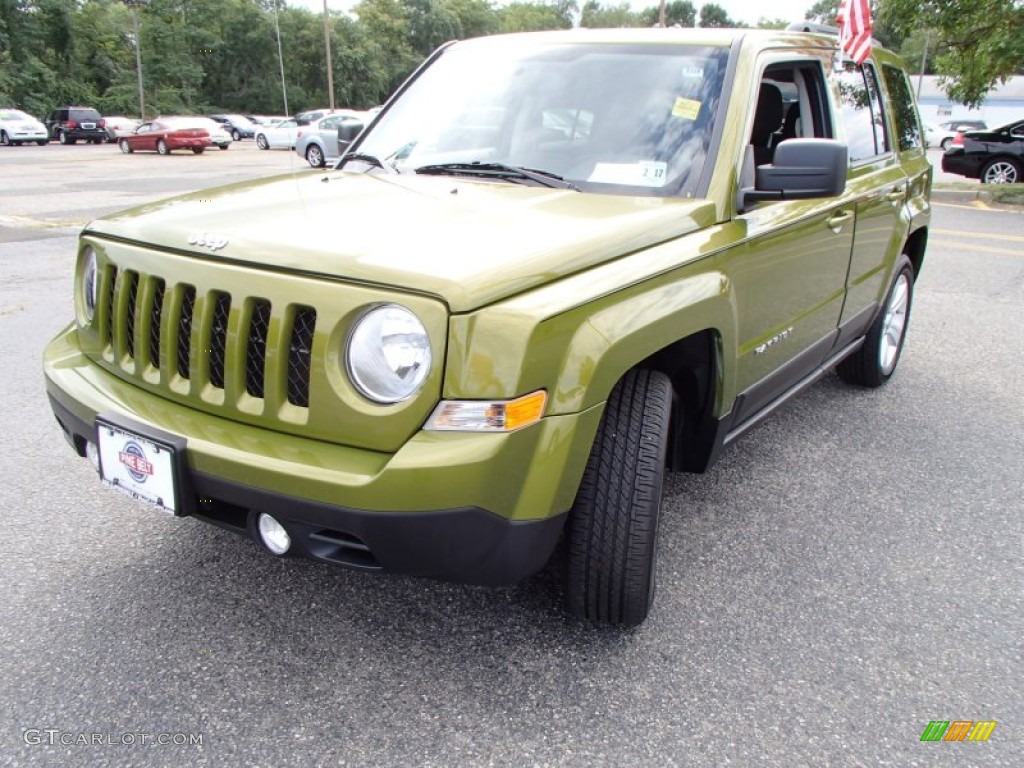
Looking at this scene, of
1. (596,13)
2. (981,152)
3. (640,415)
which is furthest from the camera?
(596,13)

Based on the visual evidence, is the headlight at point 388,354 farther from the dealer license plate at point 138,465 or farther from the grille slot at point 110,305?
the grille slot at point 110,305

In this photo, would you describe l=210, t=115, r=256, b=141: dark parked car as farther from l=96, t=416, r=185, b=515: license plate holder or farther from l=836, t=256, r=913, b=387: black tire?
l=96, t=416, r=185, b=515: license plate holder

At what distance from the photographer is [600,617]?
2.32m

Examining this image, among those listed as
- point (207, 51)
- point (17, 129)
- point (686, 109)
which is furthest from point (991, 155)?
point (207, 51)

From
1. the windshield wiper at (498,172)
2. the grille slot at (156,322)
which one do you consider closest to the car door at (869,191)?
the windshield wiper at (498,172)

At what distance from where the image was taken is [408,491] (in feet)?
5.97

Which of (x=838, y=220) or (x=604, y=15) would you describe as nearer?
(x=838, y=220)

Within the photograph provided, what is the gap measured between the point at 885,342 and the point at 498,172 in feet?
9.39

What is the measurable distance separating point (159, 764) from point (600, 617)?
1.17 metres

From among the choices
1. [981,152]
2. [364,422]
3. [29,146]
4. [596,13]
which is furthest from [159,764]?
[596,13]

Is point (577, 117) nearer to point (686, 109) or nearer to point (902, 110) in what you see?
point (686, 109)

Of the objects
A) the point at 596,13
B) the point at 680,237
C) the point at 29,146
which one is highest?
the point at 596,13

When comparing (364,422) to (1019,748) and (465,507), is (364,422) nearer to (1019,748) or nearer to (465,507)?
(465,507)

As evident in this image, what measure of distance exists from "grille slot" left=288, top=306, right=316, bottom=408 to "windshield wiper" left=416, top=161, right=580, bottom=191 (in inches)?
42.4
